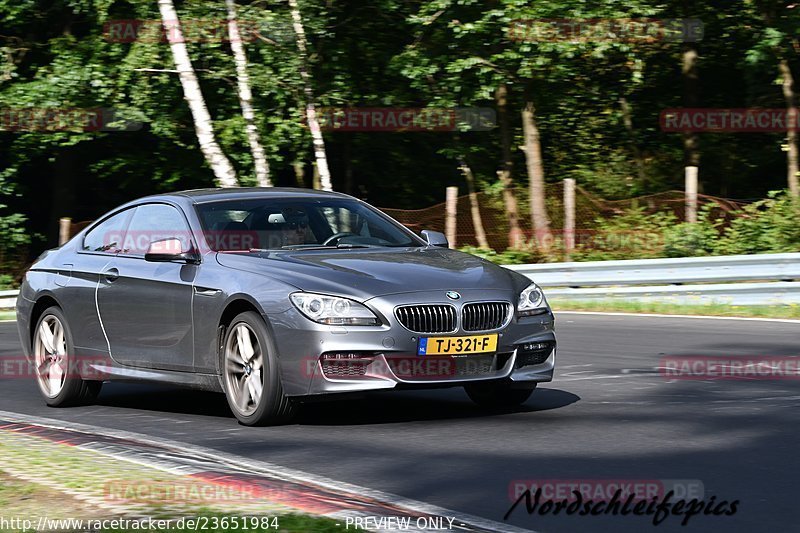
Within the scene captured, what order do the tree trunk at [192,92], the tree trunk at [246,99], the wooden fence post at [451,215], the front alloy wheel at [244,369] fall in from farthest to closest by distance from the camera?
1. the tree trunk at [246,99]
2. the tree trunk at [192,92]
3. the wooden fence post at [451,215]
4. the front alloy wheel at [244,369]

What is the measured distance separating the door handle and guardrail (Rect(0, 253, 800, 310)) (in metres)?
10.1

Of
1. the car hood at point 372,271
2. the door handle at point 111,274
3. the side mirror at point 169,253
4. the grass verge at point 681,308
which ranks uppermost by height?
the side mirror at point 169,253

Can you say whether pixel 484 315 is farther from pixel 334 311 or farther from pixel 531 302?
pixel 334 311

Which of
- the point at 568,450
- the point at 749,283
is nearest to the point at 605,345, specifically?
the point at 749,283

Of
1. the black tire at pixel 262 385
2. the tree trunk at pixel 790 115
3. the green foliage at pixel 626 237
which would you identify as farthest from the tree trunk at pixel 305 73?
the black tire at pixel 262 385

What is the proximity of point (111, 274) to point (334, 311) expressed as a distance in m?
2.37

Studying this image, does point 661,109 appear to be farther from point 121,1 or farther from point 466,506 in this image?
point 466,506

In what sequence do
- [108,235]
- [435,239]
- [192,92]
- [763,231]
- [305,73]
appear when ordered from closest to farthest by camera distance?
[435,239]
[108,235]
[763,231]
[192,92]
[305,73]

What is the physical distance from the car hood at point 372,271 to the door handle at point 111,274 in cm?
116

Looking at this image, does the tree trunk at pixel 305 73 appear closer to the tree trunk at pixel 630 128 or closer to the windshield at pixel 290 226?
the tree trunk at pixel 630 128

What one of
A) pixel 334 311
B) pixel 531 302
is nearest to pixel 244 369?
pixel 334 311

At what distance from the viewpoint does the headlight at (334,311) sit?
819cm

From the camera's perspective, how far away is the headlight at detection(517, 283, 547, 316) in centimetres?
872

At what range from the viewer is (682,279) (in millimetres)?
18578
